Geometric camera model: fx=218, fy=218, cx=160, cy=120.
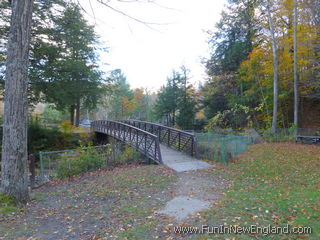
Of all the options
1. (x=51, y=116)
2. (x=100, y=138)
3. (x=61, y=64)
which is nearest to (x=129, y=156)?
(x=61, y=64)

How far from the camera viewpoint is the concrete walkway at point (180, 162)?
8.67m

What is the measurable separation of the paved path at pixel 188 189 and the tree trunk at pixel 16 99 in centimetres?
390

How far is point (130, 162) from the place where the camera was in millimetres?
10531

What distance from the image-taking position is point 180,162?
9461 millimetres

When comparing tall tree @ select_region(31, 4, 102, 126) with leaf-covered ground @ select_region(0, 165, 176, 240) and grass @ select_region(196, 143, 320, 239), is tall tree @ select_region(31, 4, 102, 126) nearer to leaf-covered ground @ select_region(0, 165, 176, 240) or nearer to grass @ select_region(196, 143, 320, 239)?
leaf-covered ground @ select_region(0, 165, 176, 240)

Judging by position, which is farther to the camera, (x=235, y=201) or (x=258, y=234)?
(x=235, y=201)

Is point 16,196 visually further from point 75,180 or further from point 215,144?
point 215,144

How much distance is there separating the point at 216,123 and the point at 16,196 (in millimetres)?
21132

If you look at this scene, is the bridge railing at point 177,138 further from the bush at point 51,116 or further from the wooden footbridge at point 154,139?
the bush at point 51,116

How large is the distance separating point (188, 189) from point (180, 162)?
3417 millimetres

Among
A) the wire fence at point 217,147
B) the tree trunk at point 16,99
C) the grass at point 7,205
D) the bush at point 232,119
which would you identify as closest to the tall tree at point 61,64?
the tree trunk at point 16,99

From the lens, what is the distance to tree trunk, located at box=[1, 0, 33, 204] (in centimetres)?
546

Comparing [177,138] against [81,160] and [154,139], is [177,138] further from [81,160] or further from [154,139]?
[81,160]

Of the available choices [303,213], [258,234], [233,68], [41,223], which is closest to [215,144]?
[303,213]
